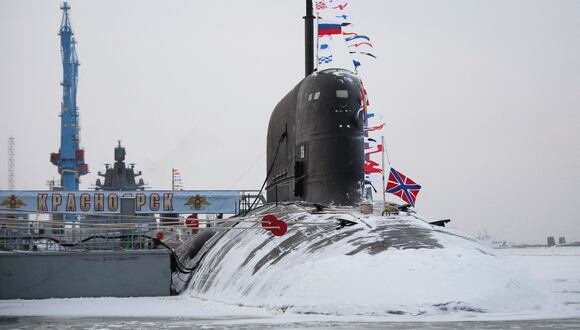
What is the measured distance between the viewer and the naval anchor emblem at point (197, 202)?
43.9 meters

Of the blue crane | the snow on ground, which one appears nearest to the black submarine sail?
the snow on ground

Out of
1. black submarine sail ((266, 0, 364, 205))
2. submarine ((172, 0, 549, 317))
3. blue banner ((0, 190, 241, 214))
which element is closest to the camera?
submarine ((172, 0, 549, 317))

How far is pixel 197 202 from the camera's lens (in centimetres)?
4391

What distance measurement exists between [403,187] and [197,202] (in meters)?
26.8

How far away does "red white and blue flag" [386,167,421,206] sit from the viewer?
Result: 18.2 m

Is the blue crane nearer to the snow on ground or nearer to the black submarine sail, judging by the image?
the black submarine sail

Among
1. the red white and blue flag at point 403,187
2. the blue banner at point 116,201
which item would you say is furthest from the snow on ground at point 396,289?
the blue banner at point 116,201

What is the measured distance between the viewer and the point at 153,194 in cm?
4366

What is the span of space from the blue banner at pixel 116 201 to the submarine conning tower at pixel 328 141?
23.9m

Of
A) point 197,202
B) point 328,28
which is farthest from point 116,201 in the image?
point 328,28

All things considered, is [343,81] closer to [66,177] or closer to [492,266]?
[492,266]

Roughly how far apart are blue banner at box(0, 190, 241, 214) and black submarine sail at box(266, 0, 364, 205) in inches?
941

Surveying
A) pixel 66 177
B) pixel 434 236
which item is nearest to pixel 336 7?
pixel 434 236

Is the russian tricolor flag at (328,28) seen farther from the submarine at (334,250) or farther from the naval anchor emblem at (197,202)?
the naval anchor emblem at (197,202)
